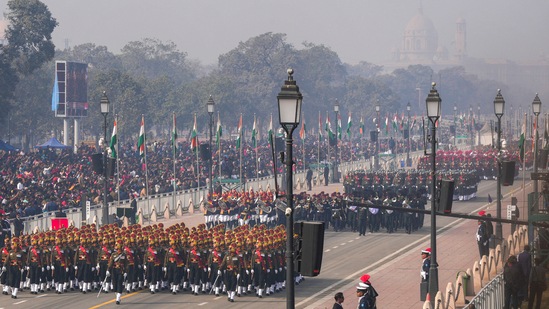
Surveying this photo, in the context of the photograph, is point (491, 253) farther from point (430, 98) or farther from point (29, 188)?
point (29, 188)

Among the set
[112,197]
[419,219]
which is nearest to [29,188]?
[112,197]

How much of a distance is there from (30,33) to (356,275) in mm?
57349

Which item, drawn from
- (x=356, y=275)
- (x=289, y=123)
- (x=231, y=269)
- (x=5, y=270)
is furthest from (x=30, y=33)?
(x=289, y=123)

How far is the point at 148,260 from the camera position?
34.8m

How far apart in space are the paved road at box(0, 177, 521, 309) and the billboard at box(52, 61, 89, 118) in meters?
33.4

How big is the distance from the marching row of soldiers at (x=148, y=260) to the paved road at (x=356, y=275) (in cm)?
40

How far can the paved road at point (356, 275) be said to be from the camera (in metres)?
33.7

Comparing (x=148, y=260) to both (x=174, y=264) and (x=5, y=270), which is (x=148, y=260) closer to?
(x=174, y=264)

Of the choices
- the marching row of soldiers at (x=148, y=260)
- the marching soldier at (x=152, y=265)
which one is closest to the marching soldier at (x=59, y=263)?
A: the marching row of soldiers at (x=148, y=260)

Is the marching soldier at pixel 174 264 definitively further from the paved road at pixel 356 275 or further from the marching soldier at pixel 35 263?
the marching soldier at pixel 35 263

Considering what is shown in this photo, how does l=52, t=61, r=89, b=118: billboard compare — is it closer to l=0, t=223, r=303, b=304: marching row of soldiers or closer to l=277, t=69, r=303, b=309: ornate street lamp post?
l=0, t=223, r=303, b=304: marching row of soldiers

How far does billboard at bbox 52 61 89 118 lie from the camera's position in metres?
90.1

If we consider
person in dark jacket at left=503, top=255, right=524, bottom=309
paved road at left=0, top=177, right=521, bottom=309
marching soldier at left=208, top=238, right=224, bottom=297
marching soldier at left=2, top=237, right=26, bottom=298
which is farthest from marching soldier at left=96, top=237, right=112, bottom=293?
person in dark jacket at left=503, top=255, right=524, bottom=309

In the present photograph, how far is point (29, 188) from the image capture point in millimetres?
55562
